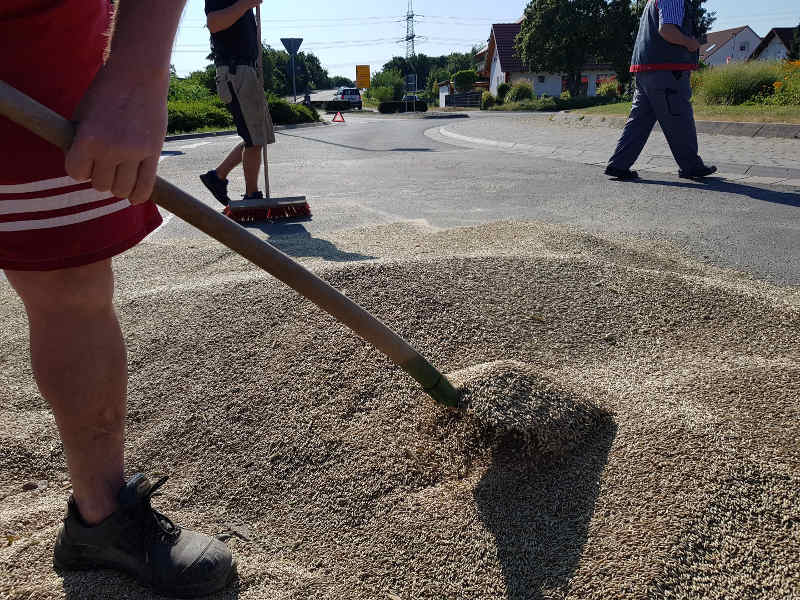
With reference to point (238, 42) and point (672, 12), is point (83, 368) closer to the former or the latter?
point (238, 42)

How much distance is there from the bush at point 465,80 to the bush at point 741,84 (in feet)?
128

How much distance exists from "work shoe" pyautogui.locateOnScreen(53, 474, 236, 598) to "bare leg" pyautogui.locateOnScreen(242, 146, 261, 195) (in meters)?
3.98

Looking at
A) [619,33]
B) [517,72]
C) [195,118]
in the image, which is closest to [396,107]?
[619,33]

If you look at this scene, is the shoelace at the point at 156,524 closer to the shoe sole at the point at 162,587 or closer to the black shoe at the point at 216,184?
the shoe sole at the point at 162,587

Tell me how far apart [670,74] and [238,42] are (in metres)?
4.03

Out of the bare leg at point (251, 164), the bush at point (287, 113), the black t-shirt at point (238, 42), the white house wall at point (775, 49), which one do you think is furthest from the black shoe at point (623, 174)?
the white house wall at point (775, 49)

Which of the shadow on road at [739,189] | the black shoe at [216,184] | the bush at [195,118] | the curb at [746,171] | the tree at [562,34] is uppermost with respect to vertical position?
the tree at [562,34]

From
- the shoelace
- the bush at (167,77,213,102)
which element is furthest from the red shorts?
the bush at (167,77,213,102)

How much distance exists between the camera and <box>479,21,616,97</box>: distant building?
1957 inches

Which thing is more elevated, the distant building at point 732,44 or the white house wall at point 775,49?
the distant building at point 732,44

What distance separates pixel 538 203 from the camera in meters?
5.26

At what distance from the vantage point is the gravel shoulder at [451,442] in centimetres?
139

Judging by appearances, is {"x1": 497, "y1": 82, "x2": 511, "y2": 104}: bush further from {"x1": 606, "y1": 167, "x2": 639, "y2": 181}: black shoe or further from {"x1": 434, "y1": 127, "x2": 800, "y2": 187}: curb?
{"x1": 606, "y1": 167, "x2": 639, "y2": 181}: black shoe

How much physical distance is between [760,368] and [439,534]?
127cm
